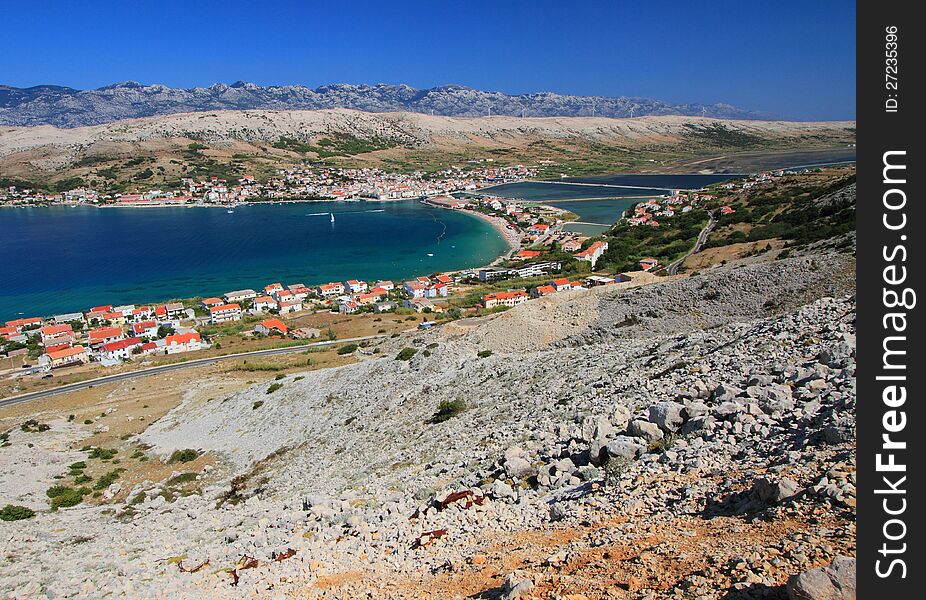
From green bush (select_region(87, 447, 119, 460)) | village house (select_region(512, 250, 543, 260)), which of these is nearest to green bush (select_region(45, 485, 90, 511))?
green bush (select_region(87, 447, 119, 460))

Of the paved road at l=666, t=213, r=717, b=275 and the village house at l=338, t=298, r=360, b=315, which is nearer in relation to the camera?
the paved road at l=666, t=213, r=717, b=275

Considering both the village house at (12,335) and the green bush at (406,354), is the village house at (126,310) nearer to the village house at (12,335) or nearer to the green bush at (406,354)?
the village house at (12,335)

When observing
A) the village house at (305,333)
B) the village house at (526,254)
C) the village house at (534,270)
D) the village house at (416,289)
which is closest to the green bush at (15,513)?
the village house at (305,333)

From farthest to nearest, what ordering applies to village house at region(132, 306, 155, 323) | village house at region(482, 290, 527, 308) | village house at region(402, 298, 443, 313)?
village house at region(132, 306, 155, 323) < village house at region(402, 298, 443, 313) < village house at region(482, 290, 527, 308)

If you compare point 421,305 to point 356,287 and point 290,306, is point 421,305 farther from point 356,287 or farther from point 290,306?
point 290,306

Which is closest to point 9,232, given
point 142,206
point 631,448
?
point 142,206

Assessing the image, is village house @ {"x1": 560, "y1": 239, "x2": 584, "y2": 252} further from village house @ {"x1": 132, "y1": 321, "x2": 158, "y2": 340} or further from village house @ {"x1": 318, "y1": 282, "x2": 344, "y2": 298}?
village house @ {"x1": 132, "y1": 321, "x2": 158, "y2": 340}
